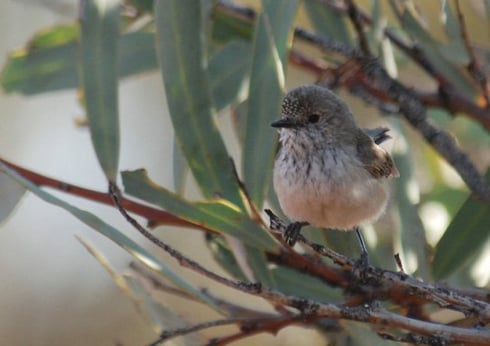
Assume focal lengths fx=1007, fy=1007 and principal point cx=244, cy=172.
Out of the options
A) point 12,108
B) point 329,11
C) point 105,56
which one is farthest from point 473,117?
point 12,108

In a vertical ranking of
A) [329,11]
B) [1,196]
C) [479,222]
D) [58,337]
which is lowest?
[58,337]

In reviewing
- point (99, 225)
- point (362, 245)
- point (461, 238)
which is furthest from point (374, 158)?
point (99, 225)

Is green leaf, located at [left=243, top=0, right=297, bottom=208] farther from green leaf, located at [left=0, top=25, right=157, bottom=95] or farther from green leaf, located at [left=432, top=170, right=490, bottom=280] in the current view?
green leaf, located at [left=0, top=25, right=157, bottom=95]

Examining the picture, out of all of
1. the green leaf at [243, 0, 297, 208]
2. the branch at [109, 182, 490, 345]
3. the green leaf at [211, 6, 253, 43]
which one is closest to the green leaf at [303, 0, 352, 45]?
the green leaf at [211, 6, 253, 43]

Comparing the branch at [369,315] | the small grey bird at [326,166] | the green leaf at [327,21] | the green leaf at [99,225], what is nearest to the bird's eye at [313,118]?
the small grey bird at [326,166]

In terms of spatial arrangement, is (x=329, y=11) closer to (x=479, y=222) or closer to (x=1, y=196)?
(x=479, y=222)

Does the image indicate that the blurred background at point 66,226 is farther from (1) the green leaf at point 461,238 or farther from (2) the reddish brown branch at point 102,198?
(2) the reddish brown branch at point 102,198
